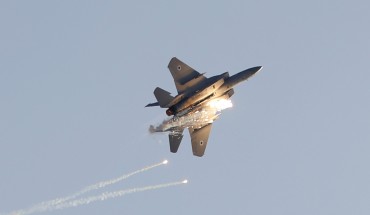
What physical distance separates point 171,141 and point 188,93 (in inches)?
295

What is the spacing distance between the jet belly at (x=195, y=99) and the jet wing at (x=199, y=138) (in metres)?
8.18

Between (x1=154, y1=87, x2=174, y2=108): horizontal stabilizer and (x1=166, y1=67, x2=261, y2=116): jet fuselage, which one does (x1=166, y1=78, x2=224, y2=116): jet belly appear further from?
(x1=154, y1=87, x2=174, y2=108): horizontal stabilizer

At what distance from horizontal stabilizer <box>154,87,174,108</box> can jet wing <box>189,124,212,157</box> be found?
9423 millimetres

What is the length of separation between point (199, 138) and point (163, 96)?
10701 mm

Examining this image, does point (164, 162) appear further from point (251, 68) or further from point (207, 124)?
point (251, 68)

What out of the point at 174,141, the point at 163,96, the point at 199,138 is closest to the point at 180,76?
the point at 163,96

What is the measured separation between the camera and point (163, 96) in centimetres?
12319

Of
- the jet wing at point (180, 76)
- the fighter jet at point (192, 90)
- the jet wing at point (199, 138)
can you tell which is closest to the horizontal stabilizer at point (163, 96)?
the fighter jet at point (192, 90)

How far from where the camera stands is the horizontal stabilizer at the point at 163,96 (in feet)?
404

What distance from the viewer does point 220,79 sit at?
124 metres

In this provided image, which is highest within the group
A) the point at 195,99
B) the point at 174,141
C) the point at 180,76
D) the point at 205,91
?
the point at 180,76

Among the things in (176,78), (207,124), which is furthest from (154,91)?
(207,124)

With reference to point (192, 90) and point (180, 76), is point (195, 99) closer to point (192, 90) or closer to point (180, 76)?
point (192, 90)

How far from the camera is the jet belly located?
123 metres
